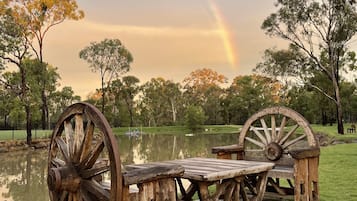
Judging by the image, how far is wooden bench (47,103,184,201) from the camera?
314cm

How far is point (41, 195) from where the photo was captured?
7762mm

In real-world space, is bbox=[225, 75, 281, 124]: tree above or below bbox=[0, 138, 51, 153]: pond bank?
above

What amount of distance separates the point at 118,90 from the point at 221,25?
87.4 feet

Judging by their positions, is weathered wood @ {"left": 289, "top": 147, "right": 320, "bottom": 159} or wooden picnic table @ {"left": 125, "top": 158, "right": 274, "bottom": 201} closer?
wooden picnic table @ {"left": 125, "top": 158, "right": 274, "bottom": 201}

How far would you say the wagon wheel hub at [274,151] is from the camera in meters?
5.71

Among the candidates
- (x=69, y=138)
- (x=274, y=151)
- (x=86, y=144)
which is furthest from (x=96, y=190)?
(x=274, y=151)

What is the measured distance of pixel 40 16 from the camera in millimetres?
24625

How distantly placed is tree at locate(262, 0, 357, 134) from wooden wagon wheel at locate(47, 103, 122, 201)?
21112 mm

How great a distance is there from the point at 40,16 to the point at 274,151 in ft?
74.2

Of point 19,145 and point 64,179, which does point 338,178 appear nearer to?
point 64,179

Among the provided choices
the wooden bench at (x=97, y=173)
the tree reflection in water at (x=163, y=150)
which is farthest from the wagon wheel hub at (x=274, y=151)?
the tree reflection in water at (x=163, y=150)

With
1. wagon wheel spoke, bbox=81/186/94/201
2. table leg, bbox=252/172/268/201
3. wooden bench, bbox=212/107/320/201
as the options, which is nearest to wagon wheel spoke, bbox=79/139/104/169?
wagon wheel spoke, bbox=81/186/94/201

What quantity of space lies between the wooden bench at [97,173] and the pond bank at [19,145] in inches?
693

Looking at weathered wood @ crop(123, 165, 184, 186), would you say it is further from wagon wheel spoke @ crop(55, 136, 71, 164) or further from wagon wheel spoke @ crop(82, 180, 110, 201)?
wagon wheel spoke @ crop(55, 136, 71, 164)
